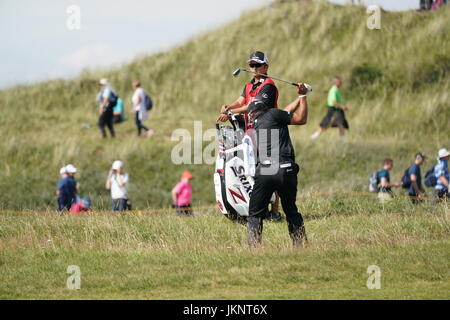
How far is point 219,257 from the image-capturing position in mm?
12094

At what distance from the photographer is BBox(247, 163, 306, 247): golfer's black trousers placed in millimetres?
12258

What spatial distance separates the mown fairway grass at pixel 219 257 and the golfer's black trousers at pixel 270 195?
0.84ft

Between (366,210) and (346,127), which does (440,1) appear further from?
(366,210)

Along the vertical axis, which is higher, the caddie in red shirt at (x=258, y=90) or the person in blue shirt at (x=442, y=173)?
the caddie in red shirt at (x=258, y=90)

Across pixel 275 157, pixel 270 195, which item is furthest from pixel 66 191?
pixel 275 157

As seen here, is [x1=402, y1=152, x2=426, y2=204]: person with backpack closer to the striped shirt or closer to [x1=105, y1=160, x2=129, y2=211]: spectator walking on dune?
the striped shirt

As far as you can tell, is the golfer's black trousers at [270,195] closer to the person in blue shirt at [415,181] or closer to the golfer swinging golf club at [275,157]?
the golfer swinging golf club at [275,157]

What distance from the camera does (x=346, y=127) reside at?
Answer: 32.1m

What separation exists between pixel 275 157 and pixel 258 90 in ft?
4.85

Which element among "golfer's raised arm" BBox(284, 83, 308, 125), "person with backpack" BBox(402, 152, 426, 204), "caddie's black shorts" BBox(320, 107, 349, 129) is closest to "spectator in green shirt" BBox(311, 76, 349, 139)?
"caddie's black shorts" BBox(320, 107, 349, 129)

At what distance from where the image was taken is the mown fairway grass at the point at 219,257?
10.8m

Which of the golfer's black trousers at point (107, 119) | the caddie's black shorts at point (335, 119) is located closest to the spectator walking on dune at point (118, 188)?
the golfer's black trousers at point (107, 119)

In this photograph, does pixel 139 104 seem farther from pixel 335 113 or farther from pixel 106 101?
pixel 335 113

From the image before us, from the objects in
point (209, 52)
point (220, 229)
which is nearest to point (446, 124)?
point (209, 52)
